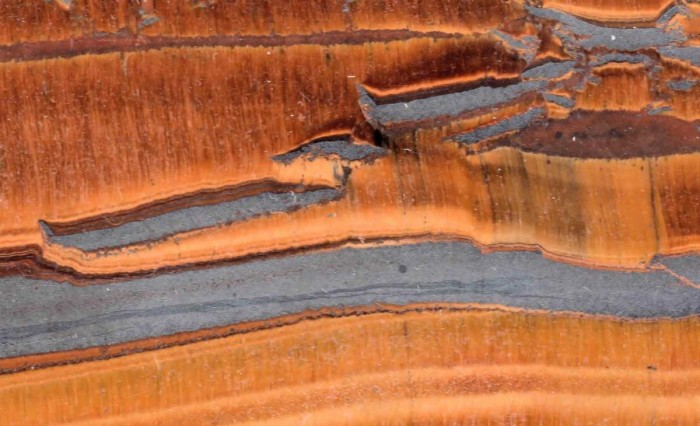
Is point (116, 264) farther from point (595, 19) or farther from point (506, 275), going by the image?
point (595, 19)

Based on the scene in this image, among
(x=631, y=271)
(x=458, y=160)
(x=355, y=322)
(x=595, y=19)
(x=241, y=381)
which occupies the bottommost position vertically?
(x=241, y=381)

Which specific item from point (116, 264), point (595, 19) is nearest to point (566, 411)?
point (595, 19)

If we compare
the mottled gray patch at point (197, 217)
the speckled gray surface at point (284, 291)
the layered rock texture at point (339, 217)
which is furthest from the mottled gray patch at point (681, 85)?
the mottled gray patch at point (197, 217)

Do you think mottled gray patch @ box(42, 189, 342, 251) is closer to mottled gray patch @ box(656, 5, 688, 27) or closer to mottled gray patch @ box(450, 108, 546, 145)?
mottled gray patch @ box(450, 108, 546, 145)

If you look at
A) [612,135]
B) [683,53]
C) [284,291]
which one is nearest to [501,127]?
[612,135]

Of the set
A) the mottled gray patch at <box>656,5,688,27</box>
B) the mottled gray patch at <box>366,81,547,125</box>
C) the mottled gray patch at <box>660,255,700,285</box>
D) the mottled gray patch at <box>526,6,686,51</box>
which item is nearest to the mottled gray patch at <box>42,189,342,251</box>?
the mottled gray patch at <box>366,81,547,125</box>

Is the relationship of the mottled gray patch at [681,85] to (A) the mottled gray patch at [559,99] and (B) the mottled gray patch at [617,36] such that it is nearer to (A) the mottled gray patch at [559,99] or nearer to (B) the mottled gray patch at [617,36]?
(B) the mottled gray patch at [617,36]

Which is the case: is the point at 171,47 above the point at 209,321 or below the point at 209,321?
above
